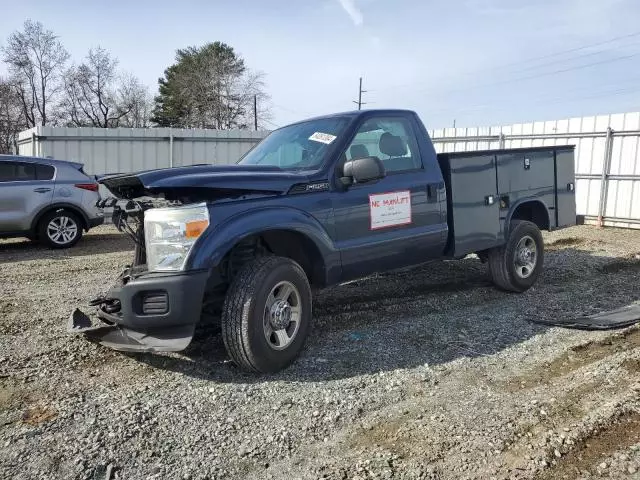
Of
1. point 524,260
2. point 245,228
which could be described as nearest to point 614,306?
point 524,260

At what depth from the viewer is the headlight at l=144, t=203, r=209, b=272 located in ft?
12.0

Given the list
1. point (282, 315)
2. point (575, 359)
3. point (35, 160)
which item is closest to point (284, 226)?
point (282, 315)

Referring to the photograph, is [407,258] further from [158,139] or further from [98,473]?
[158,139]

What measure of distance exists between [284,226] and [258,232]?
0.22 m

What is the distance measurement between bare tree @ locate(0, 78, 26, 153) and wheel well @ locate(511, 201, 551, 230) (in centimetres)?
4354

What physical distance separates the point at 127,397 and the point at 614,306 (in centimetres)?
502

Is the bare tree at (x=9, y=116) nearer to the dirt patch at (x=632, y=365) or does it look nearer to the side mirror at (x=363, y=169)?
the side mirror at (x=363, y=169)

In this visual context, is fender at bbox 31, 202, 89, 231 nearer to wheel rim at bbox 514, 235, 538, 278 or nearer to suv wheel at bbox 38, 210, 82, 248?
suv wheel at bbox 38, 210, 82, 248

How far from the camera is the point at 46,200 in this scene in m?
→ 9.77

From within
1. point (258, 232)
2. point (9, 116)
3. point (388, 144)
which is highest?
point (9, 116)

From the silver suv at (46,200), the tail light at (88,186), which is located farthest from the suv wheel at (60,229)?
the tail light at (88,186)

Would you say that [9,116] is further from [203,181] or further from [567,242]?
[203,181]

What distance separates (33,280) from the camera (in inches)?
286

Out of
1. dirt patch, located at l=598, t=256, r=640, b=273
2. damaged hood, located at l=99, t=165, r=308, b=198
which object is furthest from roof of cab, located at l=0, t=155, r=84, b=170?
dirt patch, located at l=598, t=256, r=640, b=273
